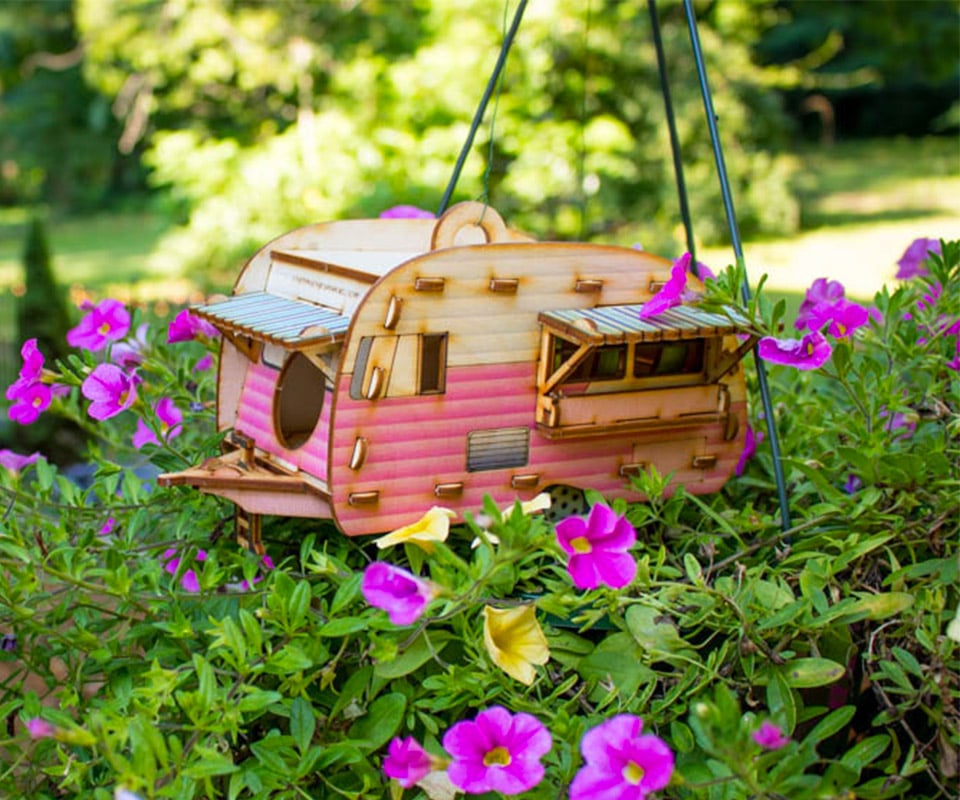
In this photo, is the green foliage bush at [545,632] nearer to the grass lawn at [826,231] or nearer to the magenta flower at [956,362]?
the magenta flower at [956,362]

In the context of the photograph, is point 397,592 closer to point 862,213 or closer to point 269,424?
point 269,424

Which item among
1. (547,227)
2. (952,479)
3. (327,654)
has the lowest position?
(547,227)

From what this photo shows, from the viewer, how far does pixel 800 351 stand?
0.98m

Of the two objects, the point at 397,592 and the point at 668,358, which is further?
the point at 668,358

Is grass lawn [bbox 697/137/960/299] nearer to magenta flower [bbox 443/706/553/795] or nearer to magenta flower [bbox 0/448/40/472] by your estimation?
magenta flower [bbox 0/448/40/472]

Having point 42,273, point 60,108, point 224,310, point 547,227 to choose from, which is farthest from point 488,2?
point 60,108

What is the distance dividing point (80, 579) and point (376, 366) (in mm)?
302

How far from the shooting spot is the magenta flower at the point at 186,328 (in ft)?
3.98

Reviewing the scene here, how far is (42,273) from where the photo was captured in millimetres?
5363

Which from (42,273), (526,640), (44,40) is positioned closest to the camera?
(526,640)

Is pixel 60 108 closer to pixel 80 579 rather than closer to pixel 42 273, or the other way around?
pixel 42 273

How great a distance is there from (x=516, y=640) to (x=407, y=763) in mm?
122

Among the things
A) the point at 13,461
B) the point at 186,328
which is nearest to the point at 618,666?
the point at 186,328

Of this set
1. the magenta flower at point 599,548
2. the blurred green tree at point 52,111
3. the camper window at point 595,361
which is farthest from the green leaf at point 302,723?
the blurred green tree at point 52,111
